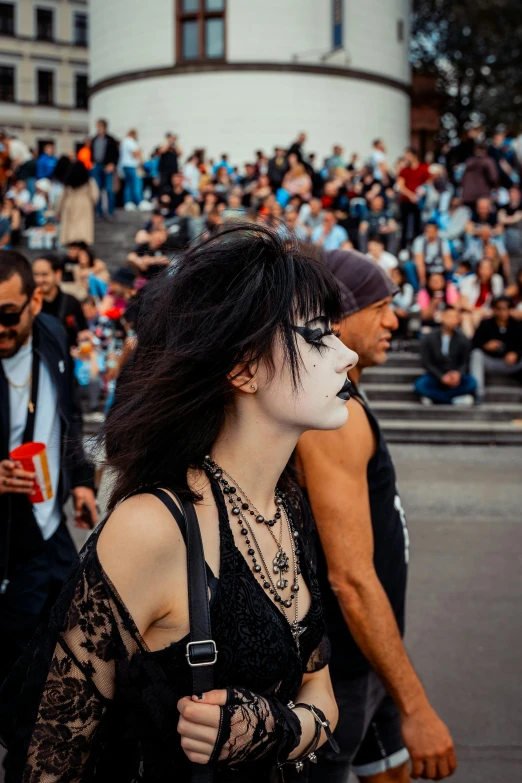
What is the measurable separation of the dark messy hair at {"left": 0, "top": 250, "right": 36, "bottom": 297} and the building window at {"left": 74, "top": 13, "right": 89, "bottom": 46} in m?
52.5

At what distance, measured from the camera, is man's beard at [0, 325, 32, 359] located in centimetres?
332

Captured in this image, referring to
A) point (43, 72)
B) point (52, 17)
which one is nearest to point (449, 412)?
point (43, 72)

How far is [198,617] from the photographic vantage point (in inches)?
63.6

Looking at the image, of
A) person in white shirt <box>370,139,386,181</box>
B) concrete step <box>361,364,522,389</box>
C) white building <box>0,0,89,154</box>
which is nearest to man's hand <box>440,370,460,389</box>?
concrete step <box>361,364,522,389</box>

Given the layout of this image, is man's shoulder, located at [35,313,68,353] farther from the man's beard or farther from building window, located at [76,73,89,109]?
building window, located at [76,73,89,109]

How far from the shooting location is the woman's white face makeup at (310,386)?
5.94 ft

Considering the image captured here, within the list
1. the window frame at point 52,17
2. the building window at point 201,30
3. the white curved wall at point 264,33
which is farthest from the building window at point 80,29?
the building window at point 201,30

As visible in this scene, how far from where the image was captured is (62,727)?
1627 mm

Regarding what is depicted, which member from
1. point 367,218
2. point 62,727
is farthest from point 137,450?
point 367,218

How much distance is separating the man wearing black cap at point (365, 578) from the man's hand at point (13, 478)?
3.59 feet

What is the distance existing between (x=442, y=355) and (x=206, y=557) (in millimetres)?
11148

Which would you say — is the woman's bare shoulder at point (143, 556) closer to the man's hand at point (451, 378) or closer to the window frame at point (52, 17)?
the man's hand at point (451, 378)

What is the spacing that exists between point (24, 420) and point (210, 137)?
2540 centimetres

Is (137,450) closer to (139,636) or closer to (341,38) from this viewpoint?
(139,636)
